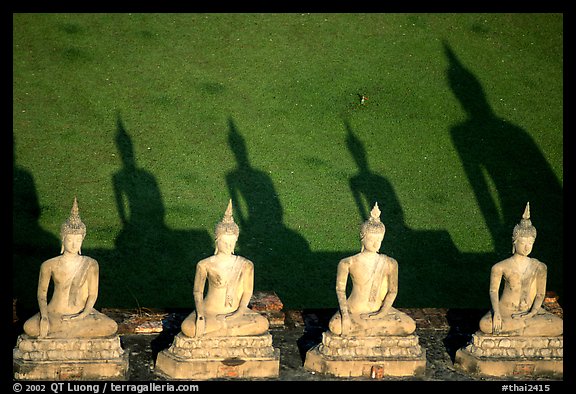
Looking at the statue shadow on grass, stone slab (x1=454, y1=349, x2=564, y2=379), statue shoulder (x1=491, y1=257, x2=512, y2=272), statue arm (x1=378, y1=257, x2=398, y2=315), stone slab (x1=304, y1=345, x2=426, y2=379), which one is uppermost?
the statue shadow on grass

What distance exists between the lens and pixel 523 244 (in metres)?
35.3

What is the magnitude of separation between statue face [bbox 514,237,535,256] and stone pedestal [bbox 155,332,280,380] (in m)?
4.46

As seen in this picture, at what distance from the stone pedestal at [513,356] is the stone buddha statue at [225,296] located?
3.55 m

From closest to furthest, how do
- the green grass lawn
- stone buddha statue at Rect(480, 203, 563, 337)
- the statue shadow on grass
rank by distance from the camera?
stone buddha statue at Rect(480, 203, 563, 337), the green grass lawn, the statue shadow on grass

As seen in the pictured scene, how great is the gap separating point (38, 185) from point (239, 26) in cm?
708

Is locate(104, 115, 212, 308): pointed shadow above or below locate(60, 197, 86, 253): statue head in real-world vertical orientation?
above

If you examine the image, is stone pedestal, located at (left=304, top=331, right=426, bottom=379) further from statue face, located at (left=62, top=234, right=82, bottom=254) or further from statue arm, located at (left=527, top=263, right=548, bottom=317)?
statue face, located at (left=62, top=234, right=82, bottom=254)

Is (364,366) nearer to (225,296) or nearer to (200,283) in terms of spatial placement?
(225,296)

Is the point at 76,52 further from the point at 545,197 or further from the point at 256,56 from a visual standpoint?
the point at 545,197

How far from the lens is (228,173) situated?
42125 millimetres

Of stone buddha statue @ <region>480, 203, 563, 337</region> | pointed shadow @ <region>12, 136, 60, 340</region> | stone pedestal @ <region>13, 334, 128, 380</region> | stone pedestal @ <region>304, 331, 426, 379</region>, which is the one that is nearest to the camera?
stone pedestal @ <region>13, 334, 128, 380</region>

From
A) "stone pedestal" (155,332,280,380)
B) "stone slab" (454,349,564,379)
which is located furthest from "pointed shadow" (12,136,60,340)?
"stone slab" (454,349,564,379)

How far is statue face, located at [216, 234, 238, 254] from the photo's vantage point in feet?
113
